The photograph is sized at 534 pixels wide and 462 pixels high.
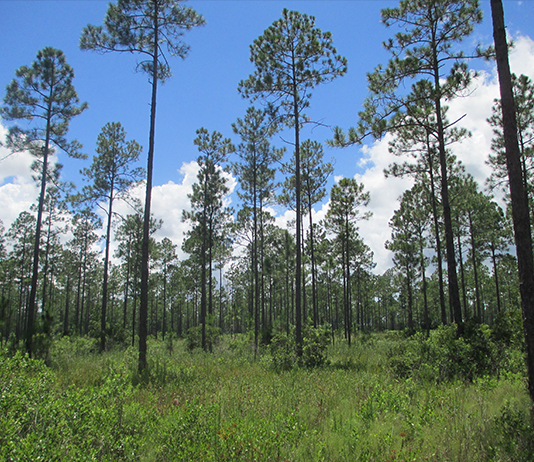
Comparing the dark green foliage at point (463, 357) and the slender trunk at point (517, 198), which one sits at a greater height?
the slender trunk at point (517, 198)

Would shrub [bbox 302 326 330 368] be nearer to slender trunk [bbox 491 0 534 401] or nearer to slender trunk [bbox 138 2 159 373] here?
slender trunk [bbox 138 2 159 373]

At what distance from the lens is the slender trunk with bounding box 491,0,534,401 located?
4656 millimetres

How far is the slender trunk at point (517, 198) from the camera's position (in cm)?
466

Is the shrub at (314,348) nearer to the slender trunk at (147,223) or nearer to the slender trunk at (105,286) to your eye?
the slender trunk at (147,223)

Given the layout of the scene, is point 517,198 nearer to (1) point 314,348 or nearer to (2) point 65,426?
(2) point 65,426

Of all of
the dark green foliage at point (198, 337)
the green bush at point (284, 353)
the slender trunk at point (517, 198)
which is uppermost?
the slender trunk at point (517, 198)

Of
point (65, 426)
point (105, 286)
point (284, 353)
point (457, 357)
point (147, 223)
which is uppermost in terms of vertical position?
point (147, 223)

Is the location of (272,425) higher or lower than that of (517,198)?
lower

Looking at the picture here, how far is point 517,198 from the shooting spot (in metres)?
4.98

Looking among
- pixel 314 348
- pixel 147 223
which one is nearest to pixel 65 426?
pixel 147 223

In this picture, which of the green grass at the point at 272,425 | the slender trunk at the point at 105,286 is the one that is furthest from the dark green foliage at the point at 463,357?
the slender trunk at the point at 105,286

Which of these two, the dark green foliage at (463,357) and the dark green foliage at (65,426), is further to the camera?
the dark green foliage at (463,357)

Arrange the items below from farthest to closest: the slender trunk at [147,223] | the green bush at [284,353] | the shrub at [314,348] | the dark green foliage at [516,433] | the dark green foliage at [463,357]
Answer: the shrub at [314,348]
the green bush at [284,353]
the slender trunk at [147,223]
the dark green foliage at [463,357]
the dark green foliage at [516,433]

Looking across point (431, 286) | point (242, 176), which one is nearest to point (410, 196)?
point (242, 176)
